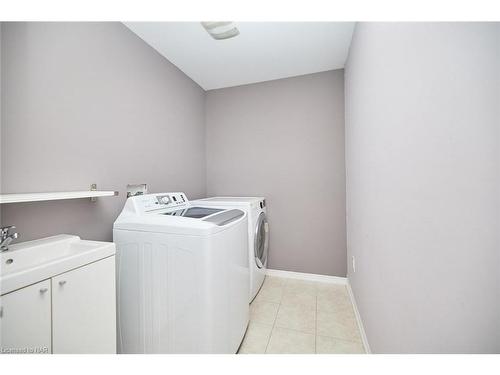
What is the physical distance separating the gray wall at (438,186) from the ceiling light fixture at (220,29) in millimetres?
1131

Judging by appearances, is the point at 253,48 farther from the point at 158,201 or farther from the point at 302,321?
the point at 302,321

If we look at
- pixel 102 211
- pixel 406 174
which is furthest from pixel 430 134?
pixel 102 211

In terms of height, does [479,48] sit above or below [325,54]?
below

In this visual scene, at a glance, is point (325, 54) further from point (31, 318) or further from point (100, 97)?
point (31, 318)

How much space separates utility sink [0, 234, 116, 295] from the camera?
71cm

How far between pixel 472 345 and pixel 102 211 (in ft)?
6.31

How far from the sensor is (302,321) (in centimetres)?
172

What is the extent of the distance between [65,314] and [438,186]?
1.47 meters

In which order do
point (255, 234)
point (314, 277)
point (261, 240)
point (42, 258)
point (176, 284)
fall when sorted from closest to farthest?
1. point (42, 258)
2. point (176, 284)
3. point (255, 234)
4. point (261, 240)
5. point (314, 277)

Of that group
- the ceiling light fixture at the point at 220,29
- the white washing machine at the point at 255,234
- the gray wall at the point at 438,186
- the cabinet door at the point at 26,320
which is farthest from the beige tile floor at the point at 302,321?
the ceiling light fixture at the point at 220,29

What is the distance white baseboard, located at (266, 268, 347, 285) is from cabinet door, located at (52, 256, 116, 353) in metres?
1.89

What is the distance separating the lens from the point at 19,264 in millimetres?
926

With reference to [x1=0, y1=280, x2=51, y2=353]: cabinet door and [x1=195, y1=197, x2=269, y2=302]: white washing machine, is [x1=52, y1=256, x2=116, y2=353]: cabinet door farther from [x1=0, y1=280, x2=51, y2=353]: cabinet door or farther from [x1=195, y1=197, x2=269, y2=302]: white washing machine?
[x1=195, y1=197, x2=269, y2=302]: white washing machine

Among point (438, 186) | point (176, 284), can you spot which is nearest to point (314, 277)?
point (176, 284)
